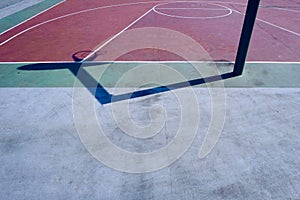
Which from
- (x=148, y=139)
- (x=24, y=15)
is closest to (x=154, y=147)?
(x=148, y=139)

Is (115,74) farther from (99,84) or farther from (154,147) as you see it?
(154,147)

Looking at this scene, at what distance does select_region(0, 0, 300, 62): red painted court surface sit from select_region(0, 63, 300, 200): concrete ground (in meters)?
2.85

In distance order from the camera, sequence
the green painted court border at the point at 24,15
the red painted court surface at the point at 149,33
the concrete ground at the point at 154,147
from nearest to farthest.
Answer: the concrete ground at the point at 154,147
the red painted court surface at the point at 149,33
the green painted court border at the point at 24,15

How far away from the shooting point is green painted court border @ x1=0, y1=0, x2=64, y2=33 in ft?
46.0

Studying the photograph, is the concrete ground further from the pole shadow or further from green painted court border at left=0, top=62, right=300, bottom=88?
the pole shadow

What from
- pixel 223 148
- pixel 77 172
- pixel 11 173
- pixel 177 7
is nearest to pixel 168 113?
pixel 223 148

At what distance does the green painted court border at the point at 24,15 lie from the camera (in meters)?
14.0

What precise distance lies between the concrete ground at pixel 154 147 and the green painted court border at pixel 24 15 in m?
8.14

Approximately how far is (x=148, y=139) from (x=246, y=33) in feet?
16.9

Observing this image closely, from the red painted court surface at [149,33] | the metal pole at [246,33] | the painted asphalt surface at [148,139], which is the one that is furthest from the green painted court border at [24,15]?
the metal pole at [246,33]

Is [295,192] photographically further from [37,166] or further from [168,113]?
[37,166]

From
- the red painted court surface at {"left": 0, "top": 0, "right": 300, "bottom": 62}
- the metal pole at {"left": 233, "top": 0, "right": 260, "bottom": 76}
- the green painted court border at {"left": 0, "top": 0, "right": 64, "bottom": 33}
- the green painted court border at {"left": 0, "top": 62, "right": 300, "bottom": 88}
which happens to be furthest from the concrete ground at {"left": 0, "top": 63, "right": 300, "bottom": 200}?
the green painted court border at {"left": 0, "top": 0, "right": 64, "bottom": 33}

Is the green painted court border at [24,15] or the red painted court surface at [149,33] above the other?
the green painted court border at [24,15]

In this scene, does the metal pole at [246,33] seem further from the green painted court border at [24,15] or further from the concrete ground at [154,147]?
the green painted court border at [24,15]
